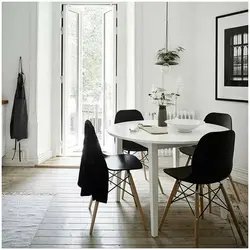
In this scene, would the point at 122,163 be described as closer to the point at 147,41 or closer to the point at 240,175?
the point at 240,175

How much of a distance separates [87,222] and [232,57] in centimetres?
250

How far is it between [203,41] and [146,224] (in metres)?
2.67

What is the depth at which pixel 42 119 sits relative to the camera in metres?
4.88

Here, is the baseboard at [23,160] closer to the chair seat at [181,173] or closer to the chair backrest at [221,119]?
the chair backrest at [221,119]

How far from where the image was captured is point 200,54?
4.64m

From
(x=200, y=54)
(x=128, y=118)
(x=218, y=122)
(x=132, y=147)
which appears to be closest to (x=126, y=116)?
(x=128, y=118)

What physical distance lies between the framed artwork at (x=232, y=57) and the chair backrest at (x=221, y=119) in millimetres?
466

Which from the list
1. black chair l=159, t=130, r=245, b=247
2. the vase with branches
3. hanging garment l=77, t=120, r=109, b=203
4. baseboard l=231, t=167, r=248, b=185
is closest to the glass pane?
the vase with branches

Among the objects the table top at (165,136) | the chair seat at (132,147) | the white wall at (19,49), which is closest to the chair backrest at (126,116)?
the chair seat at (132,147)

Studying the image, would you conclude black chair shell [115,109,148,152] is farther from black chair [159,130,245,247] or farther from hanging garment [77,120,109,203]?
black chair [159,130,245,247]

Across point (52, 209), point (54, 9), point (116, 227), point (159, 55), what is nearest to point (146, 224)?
point (116, 227)

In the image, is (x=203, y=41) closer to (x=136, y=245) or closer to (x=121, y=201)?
(x=121, y=201)

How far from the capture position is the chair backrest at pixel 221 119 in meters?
3.44

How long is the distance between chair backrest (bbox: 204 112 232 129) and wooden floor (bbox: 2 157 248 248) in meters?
0.74
